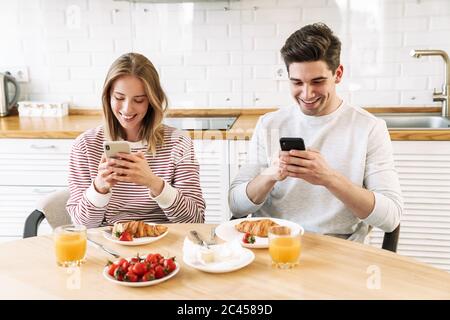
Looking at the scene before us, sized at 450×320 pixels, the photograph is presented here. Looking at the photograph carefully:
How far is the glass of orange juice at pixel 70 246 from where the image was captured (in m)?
1.49

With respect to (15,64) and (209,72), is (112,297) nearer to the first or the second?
(209,72)

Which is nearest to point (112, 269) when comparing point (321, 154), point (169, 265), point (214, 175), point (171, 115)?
point (169, 265)

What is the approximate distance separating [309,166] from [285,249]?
379 mm

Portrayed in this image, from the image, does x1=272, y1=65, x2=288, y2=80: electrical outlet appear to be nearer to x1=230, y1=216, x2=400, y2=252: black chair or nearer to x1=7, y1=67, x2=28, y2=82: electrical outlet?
x1=7, y1=67, x2=28, y2=82: electrical outlet

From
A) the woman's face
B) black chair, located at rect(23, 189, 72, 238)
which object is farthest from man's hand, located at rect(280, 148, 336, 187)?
black chair, located at rect(23, 189, 72, 238)

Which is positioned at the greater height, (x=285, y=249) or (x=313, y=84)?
(x=313, y=84)

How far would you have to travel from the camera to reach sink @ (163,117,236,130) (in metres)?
3.18

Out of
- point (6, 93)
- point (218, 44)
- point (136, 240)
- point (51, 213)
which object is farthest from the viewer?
point (6, 93)

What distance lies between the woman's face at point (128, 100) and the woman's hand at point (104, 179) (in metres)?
0.28

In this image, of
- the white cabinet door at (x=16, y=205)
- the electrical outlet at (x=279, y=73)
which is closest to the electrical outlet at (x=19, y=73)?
the white cabinet door at (x=16, y=205)

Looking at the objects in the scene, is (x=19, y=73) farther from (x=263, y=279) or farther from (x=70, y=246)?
(x=263, y=279)

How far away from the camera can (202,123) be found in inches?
130

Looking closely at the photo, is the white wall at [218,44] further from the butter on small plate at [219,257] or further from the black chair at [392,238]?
the butter on small plate at [219,257]

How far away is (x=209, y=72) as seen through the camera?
11.3 ft
